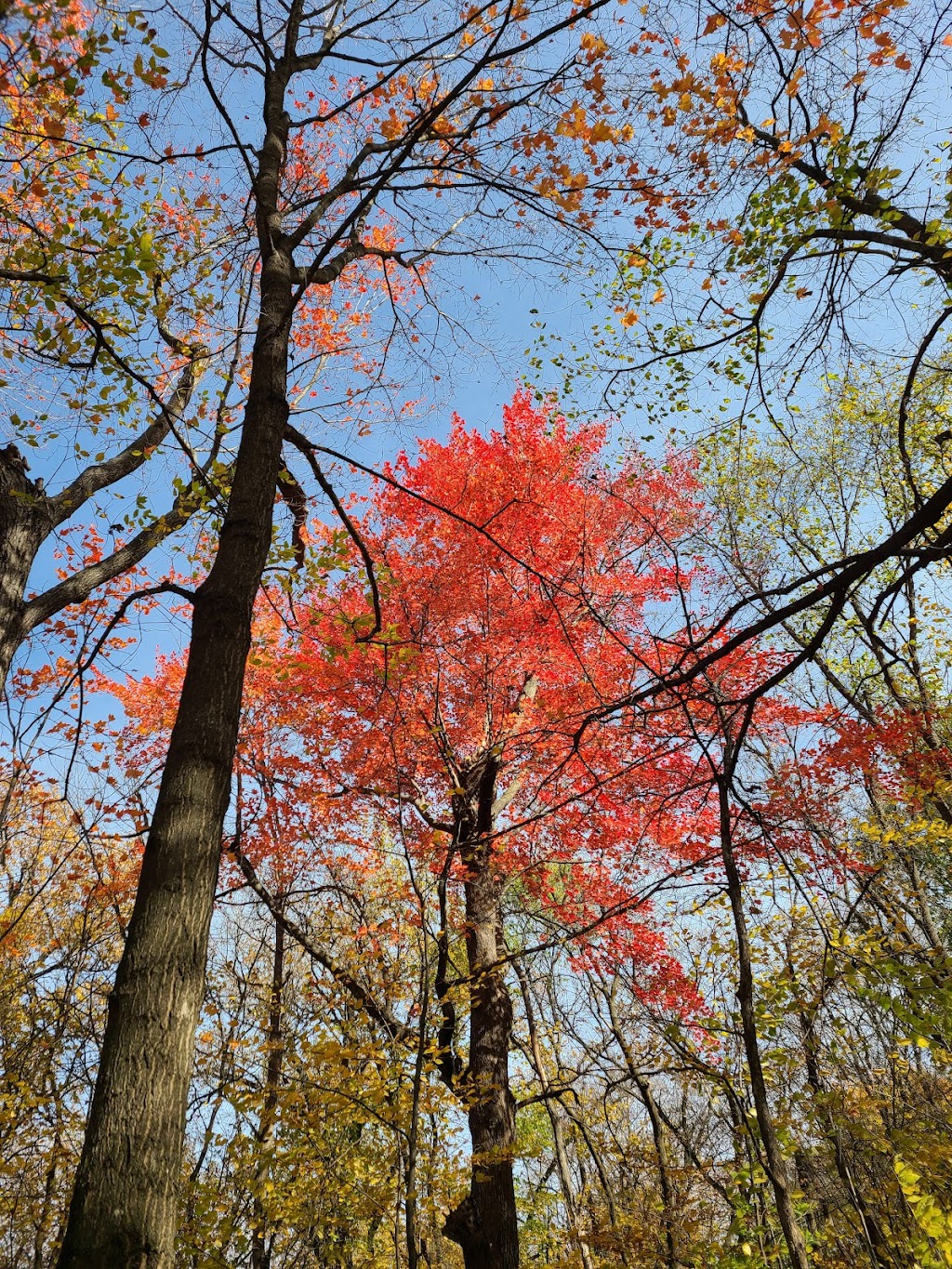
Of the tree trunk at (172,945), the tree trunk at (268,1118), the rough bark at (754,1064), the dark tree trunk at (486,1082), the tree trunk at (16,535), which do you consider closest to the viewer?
the tree trunk at (172,945)

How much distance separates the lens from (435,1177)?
23.0 ft

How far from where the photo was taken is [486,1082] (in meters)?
6.18

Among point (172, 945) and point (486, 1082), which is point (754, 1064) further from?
point (486, 1082)

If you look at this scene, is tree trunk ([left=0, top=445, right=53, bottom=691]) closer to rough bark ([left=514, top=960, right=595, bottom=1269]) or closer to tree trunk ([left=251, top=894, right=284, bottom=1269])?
tree trunk ([left=251, top=894, right=284, bottom=1269])

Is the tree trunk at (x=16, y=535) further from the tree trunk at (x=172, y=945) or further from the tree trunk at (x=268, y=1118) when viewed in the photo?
the tree trunk at (x=268, y=1118)

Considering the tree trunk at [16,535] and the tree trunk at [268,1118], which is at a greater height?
the tree trunk at [16,535]

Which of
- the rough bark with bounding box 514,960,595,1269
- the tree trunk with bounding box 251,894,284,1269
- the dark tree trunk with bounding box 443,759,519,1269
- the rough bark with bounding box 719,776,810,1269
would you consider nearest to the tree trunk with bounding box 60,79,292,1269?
the rough bark with bounding box 719,776,810,1269

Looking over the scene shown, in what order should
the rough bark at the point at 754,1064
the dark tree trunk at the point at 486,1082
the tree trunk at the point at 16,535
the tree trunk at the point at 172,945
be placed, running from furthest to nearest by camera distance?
the dark tree trunk at the point at 486,1082, the tree trunk at the point at 16,535, the rough bark at the point at 754,1064, the tree trunk at the point at 172,945

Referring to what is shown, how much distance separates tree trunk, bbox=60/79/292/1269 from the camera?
5.64ft

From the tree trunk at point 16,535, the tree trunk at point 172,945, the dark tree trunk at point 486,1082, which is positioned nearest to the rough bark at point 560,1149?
the dark tree trunk at point 486,1082

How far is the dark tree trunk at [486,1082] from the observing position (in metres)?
5.62

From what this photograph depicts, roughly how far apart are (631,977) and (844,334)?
847 centimetres

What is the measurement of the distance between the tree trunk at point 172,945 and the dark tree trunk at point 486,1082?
8.10 feet

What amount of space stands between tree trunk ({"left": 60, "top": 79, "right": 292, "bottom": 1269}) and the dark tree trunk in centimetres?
247
